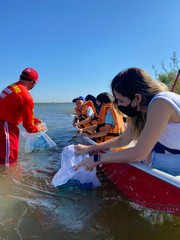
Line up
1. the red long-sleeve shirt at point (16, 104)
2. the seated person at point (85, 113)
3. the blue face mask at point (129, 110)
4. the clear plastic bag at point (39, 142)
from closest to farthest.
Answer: the blue face mask at point (129, 110) < the red long-sleeve shirt at point (16, 104) < the clear plastic bag at point (39, 142) < the seated person at point (85, 113)

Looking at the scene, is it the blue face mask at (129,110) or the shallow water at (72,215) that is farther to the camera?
the shallow water at (72,215)

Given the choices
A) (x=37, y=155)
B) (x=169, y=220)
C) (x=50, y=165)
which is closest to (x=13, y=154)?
(x=50, y=165)

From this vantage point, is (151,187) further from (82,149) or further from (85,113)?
(85,113)

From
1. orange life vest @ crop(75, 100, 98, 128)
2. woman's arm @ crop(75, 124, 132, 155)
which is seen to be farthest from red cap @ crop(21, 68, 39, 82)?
orange life vest @ crop(75, 100, 98, 128)

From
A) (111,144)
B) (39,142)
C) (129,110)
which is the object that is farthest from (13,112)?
(129,110)

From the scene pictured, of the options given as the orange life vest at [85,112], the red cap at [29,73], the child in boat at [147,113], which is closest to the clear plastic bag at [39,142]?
the red cap at [29,73]

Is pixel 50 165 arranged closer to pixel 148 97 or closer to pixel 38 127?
pixel 38 127

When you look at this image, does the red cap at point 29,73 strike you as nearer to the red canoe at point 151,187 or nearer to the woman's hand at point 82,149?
the woman's hand at point 82,149

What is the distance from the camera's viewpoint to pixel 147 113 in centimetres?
185

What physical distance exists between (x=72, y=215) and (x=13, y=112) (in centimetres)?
183

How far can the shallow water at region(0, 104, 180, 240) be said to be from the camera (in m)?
2.21

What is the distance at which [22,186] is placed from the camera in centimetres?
345

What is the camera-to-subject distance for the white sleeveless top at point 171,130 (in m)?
1.76

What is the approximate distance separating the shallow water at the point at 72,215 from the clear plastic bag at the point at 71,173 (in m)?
0.11
